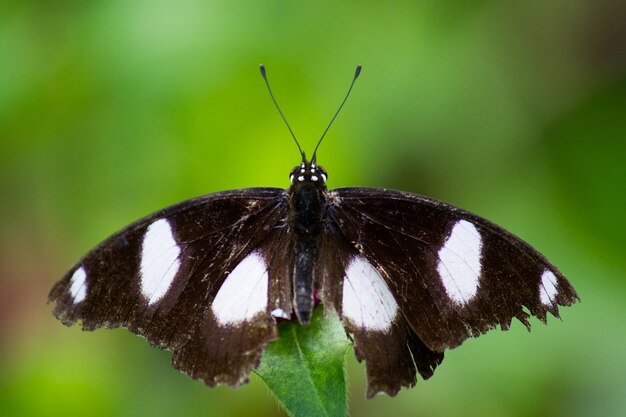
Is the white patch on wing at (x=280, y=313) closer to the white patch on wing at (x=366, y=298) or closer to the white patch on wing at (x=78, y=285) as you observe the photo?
the white patch on wing at (x=366, y=298)

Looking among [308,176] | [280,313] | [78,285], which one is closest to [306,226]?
[308,176]

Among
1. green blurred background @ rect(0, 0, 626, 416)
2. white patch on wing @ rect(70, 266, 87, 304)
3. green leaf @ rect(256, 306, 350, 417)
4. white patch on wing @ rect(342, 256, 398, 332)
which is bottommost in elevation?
green leaf @ rect(256, 306, 350, 417)

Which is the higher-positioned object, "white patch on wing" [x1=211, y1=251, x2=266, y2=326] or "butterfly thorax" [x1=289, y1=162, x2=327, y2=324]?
"butterfly thorax" [x1=289, y1=162, x2=327, y2=324]

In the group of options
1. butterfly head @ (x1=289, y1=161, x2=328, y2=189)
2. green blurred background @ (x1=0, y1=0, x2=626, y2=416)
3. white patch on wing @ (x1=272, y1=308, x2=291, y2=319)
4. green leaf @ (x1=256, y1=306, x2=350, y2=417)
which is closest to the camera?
green leaf @ (x1=256, y1=306, x2=350, y2=417)

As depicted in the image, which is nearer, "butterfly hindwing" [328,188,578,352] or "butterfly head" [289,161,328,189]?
"butterfly hindwing" [328,188,578,352]

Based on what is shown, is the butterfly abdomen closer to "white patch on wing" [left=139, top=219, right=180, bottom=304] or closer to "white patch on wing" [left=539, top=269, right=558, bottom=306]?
"white patch on wing" [left=139, top=219, right=180, bottom=304]

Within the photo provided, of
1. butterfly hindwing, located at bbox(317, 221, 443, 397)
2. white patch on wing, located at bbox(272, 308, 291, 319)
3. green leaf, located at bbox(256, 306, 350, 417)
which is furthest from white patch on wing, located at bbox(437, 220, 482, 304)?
white patch on wing, located at bbox(272, 308, 291, 319)
